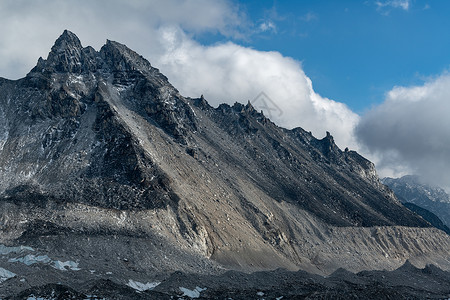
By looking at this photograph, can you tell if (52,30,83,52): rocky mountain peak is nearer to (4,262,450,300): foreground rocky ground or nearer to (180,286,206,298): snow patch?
(4,262,450,300): foreground rocky ground

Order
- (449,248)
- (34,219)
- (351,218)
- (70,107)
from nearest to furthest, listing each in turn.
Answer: (34,219) < (70,107) < (351,218) < (449,248)

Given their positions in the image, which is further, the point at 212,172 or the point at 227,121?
the point at 227,121

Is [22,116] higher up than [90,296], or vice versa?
[22,116]

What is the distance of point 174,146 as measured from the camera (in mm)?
123625

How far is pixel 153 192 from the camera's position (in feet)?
322

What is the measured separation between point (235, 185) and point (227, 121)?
47.5m

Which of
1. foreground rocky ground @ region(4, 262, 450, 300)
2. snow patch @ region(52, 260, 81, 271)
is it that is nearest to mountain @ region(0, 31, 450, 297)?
snow patch @ region(52, 260, 81, 271)

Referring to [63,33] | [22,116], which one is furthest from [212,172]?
[63,33]

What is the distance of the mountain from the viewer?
78300 mm

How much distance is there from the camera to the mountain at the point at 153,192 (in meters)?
78.3

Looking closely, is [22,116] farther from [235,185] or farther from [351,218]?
[351,218]

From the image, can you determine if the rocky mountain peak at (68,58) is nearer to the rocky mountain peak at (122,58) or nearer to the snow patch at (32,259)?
the rocky mountain peak at (122,58)

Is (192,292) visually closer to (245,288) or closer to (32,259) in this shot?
(245,288)

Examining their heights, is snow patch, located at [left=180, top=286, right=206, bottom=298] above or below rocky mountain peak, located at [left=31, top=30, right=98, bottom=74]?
below
